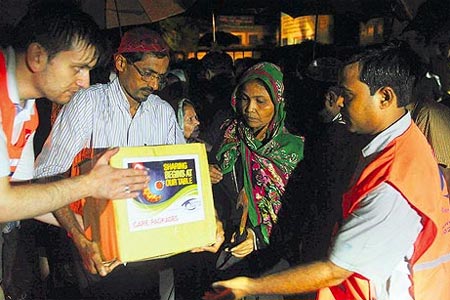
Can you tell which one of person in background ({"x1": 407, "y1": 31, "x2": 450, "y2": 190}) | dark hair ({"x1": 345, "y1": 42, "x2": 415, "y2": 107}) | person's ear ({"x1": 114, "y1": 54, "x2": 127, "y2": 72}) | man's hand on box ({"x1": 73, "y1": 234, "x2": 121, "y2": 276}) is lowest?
man's hand on box ({"x1": 73, "y1": 234, "x2": 121, "y2": 276})

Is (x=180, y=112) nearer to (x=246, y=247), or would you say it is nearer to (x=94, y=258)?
(x=246, y=247)

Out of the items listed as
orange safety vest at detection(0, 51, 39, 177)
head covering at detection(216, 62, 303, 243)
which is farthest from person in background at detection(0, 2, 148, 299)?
head covering at detection(216, 62, 303, 243)

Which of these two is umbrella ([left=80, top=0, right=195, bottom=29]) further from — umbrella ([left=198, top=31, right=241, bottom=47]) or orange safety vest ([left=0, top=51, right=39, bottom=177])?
umbrella ([left=198, top=31, right=241, bottom=47])

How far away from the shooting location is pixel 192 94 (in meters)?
4.71

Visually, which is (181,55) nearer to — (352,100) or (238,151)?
(238,151)

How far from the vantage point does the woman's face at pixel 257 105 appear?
2658 millimetres

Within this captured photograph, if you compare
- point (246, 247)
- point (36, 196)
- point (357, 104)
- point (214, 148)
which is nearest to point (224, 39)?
point (214, 148)

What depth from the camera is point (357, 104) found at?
72.1 inches

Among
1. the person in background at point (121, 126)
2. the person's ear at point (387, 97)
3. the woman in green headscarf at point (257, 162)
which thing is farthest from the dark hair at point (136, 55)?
the person's ear at point (387, 97)

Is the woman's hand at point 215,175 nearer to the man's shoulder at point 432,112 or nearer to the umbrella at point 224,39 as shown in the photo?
the man's shoulder at point 432,112

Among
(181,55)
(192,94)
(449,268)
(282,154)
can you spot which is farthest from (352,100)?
(181,55)

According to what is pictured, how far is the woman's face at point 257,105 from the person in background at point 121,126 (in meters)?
0.41

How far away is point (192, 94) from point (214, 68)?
0.41 m

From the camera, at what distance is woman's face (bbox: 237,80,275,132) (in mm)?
2658
